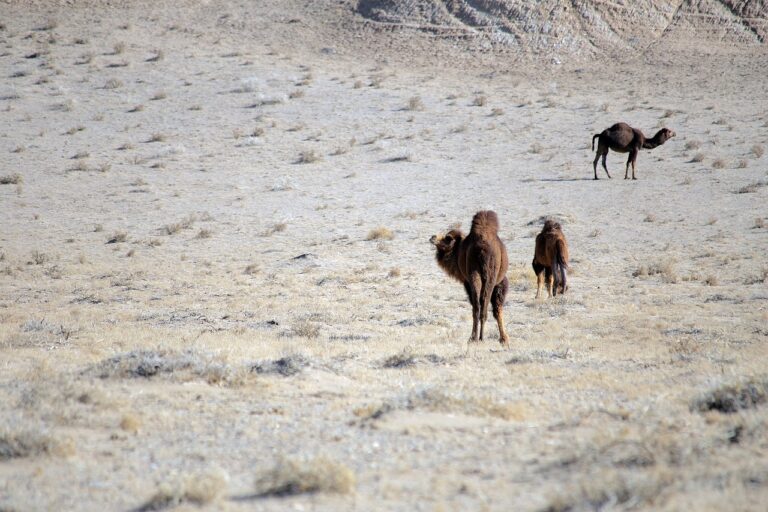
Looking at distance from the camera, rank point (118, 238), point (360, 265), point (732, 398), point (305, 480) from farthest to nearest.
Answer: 1. point (118, 238)
2. point (360, 265)
3. point (732, 398)
4. point (305, 480)

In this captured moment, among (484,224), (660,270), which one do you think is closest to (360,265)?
(660,270)

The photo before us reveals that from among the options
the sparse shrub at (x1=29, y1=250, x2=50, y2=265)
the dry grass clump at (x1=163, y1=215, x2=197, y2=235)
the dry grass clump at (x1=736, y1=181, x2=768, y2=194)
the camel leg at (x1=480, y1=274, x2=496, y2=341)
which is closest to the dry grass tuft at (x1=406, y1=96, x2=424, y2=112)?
the dry grass clump at (x1=163, y1=215, x2=197, y2=235)

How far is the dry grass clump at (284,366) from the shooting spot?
8797 mm

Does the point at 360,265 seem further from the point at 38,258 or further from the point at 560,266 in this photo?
the point at 38,258

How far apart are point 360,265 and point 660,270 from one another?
777 centimetres

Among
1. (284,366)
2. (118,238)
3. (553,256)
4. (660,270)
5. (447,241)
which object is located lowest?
(118,238)

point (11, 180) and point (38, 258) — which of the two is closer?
point (38, 258)

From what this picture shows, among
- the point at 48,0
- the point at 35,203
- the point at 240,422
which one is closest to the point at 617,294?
the point at 240,422

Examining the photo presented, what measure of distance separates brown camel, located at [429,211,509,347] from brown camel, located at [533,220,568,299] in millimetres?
4120

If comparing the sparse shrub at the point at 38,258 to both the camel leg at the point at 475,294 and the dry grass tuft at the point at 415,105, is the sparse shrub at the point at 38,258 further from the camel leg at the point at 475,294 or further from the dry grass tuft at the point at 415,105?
the dry grass tuft at the point at 415,105

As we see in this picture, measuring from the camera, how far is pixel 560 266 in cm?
1600

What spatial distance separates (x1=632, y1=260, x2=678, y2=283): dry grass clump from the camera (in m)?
18.5

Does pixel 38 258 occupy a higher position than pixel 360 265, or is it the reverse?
pixel 360 265

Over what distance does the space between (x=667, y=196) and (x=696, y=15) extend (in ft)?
82.8
